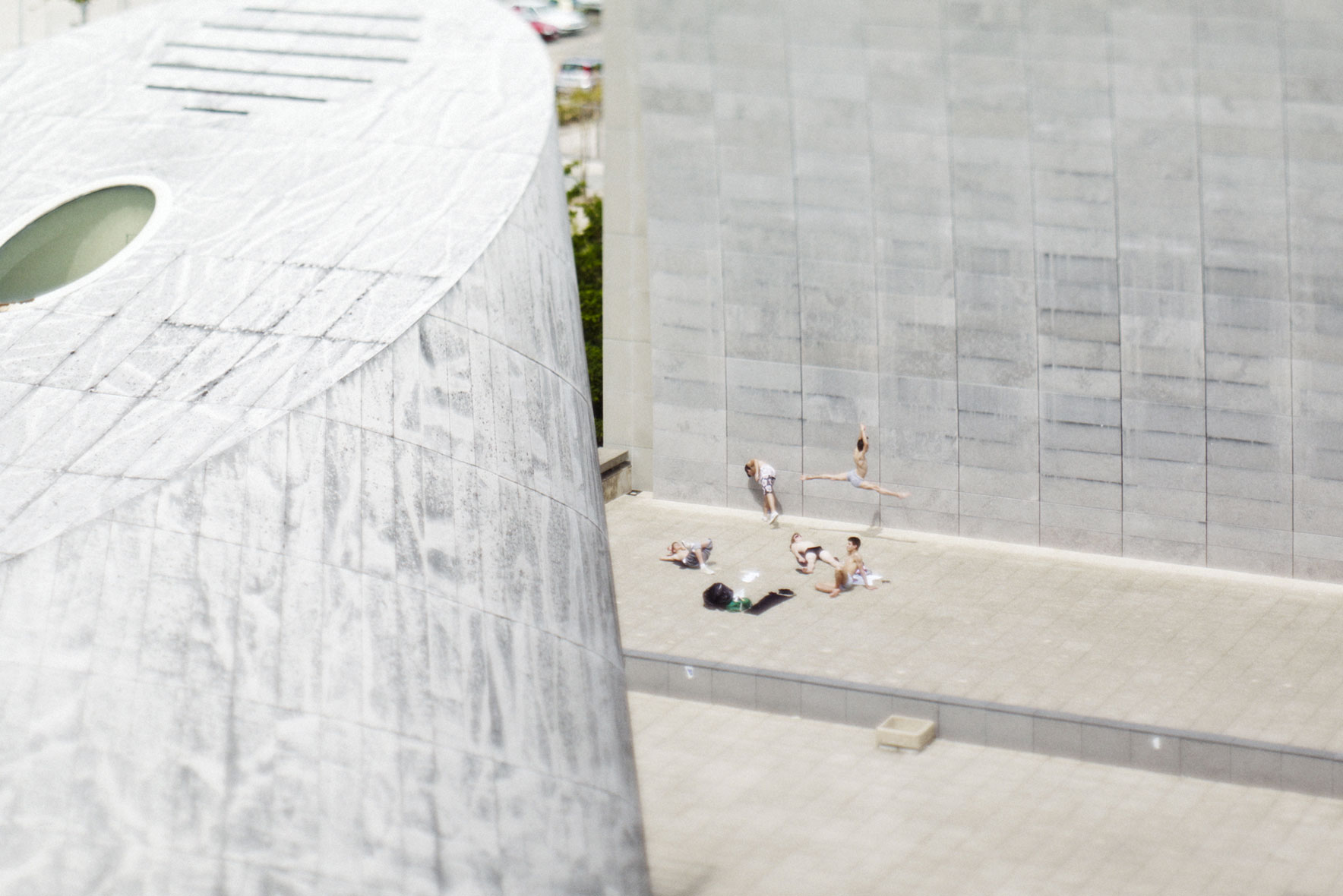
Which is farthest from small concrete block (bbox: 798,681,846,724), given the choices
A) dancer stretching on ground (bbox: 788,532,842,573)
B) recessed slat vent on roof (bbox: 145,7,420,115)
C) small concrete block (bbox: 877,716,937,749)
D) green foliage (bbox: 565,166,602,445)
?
green foliage (bbox: 565,166,602,445)

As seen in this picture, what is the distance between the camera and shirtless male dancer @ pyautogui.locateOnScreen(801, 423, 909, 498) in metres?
20.4

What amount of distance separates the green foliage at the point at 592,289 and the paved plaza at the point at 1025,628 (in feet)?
13.5

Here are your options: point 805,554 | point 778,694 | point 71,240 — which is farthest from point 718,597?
point 71,240

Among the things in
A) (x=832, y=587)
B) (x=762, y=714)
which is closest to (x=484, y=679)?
(x=762, y=714)

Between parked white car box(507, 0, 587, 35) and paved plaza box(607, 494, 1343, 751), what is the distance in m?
35.3

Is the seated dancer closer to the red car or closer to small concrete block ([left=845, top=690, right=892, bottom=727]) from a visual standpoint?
small concrete block ([left=845, top=690, right=892, bottom=727])

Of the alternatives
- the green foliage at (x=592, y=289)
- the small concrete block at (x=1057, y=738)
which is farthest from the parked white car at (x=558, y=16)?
the small concrete block at (x=1057, y=738)

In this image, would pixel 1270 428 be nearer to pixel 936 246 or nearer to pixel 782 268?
pixel 936 246

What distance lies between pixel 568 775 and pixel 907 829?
5208 mm

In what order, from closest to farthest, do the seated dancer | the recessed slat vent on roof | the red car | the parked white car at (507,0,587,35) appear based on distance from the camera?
the recessed slat vent on roof
the seated dancer
the red car
the parked white car at (507,0,587,35)

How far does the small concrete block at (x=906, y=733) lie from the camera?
15.3 metres

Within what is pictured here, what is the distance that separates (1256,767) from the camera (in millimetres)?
14602

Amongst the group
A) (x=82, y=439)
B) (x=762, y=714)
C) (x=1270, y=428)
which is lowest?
(x=762, y=714)

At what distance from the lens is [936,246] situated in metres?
19.8
